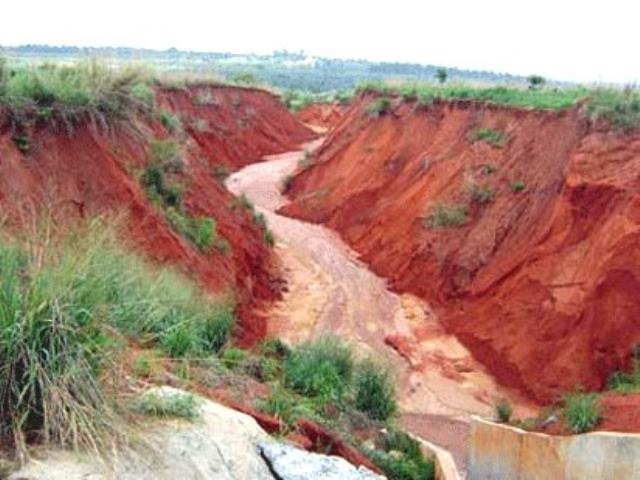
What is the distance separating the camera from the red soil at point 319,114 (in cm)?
6072

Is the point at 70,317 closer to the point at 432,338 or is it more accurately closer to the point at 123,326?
the point at 123,326

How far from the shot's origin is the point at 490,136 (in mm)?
25031

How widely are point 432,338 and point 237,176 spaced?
657 inches

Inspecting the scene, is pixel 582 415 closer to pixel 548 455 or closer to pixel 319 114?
pixel 548 455

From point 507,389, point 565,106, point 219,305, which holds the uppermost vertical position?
point 565,106

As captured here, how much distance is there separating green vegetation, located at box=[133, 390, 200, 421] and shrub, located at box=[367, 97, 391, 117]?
28.4 m

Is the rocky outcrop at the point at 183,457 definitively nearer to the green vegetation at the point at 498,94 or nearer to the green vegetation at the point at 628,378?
the green vegetation at the point at 628,378

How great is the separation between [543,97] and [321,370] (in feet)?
57.8

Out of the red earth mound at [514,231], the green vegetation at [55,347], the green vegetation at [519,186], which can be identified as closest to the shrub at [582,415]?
the red earth mound at [514,231]

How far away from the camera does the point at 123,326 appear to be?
230 inches

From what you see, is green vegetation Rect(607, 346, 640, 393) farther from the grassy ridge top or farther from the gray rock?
the gray rock

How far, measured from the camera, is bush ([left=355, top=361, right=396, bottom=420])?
34.1 feet

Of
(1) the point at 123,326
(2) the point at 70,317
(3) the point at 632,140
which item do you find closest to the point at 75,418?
(2) the point at 70,317

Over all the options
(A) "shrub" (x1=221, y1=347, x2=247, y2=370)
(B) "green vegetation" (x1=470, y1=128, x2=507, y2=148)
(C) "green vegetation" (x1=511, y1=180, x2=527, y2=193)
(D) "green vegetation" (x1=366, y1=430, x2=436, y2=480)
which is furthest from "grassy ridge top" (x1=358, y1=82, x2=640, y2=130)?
A: (A) "shrub" (x1=221, y1=347, x2=247, y2=370)
